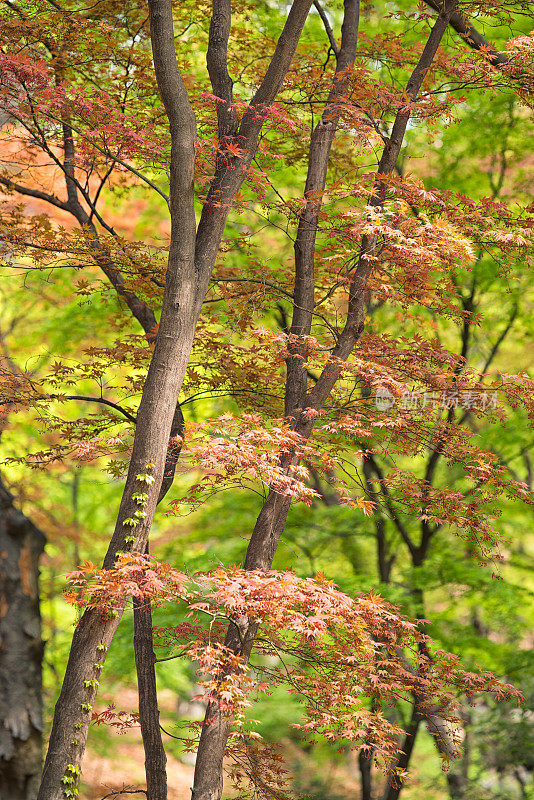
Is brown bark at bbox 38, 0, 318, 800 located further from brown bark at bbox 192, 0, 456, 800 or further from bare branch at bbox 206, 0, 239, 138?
brown bark at bbox 192, 0, 456, 800

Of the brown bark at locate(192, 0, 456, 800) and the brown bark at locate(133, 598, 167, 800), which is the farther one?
the brown bark at locate(133, 598, 167, 800)

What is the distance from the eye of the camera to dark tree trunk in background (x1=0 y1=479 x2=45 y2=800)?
4.30m

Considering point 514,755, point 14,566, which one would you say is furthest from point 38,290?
point 514,755

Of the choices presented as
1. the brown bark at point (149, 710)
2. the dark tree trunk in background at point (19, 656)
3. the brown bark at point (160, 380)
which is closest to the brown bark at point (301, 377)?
the brown bark at point (149, 710)

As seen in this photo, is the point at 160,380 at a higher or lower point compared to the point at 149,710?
higher

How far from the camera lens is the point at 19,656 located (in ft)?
14.9

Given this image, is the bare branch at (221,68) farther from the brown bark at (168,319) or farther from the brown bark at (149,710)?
the brown bark at (149,710)

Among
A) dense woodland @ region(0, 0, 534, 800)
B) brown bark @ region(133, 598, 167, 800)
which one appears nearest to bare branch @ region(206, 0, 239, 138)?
dense woodland @ region(0, 0, 534, 800)

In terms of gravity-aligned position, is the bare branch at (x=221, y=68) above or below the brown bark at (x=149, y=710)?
above

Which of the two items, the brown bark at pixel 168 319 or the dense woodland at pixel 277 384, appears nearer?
the brown bark at pixel 168 319

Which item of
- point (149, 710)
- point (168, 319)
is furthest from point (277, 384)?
point (149, 710)

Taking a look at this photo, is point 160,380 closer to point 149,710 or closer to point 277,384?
point 277,384

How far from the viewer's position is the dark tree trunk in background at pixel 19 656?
4.30m

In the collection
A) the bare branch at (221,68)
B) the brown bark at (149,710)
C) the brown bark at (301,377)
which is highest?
the bare branch at (221,68)
